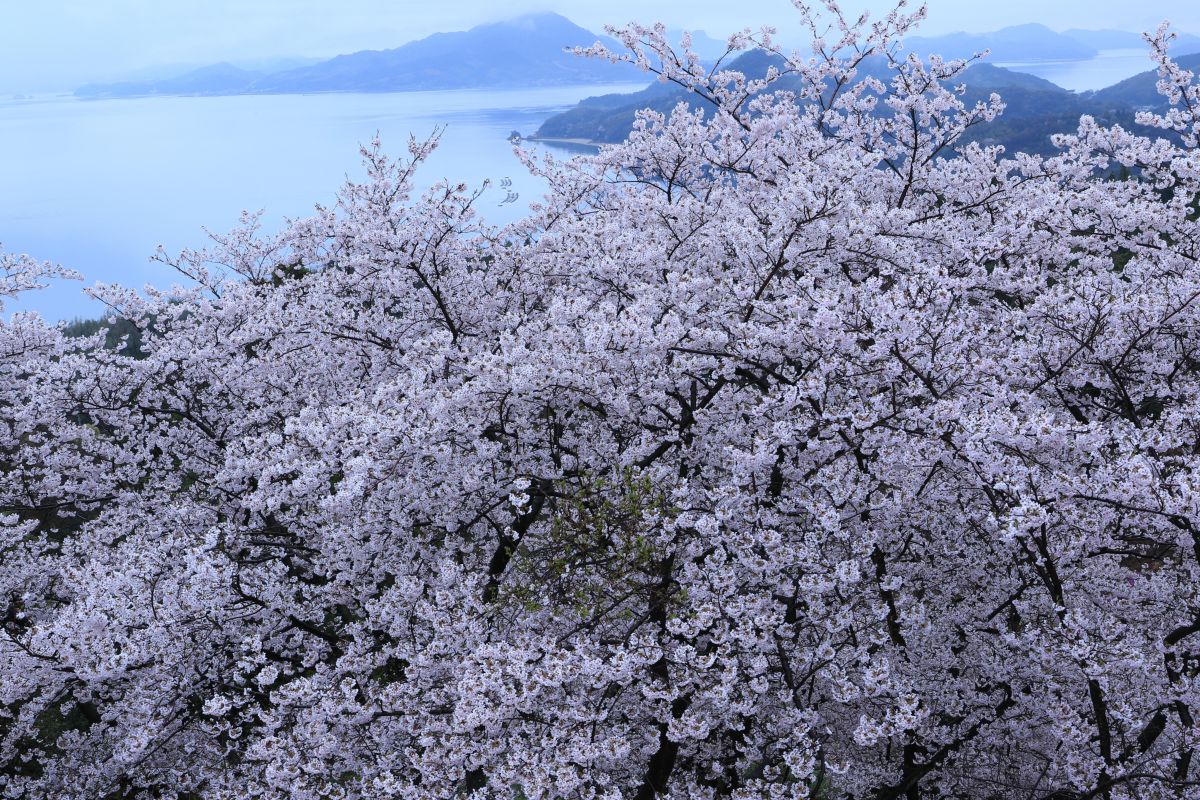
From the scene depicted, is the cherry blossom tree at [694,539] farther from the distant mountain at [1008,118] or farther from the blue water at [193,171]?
the distant mountain at [1008,118]

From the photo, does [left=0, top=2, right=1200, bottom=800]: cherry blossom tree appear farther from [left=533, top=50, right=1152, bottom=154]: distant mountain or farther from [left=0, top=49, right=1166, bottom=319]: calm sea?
[left=533, top=50, right=1152, bottom=154]: distant mountain

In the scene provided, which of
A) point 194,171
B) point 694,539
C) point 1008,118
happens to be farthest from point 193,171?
point 1008,118

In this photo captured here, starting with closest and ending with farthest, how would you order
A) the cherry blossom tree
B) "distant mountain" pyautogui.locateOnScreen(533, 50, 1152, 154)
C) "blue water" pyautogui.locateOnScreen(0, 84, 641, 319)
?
the cherry blossom tree
"blue water" pyautogui.locateOnScreen(0, 84, 641, 319)
"distant mountain" pyautogui.locateOnScreen(533, 50, 1152, 154)

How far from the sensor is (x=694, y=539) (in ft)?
Answer: 20.1

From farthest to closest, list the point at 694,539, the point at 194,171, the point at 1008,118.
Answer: the point at 1008,118
the point at 194,171
the point at 694,539

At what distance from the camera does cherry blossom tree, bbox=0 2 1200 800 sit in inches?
219

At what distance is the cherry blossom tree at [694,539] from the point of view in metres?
5.56

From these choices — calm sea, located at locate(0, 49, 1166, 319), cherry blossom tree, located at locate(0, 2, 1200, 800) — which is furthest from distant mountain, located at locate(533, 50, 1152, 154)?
cherry blossom tree, located at locate(0, 2, 1200, 800)

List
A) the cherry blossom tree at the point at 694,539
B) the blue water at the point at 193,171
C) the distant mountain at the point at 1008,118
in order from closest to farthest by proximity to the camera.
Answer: the cherry blossom tree at the point at 694,539 → the blue water at the point at 193,171 → the distant mountain at the point at 1008,118

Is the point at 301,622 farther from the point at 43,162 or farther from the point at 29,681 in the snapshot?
the point at 43,162

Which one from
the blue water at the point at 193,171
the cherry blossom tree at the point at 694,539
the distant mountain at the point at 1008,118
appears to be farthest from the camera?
the distant mountain at the point at 1008,118

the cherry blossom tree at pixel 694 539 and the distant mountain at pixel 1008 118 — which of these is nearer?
the cherry blossom tree at pixel 694 539

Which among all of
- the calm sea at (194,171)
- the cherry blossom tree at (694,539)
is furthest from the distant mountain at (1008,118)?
the cherry blossom tree at (694,539)

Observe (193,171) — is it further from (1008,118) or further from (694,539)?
(1008,118)
